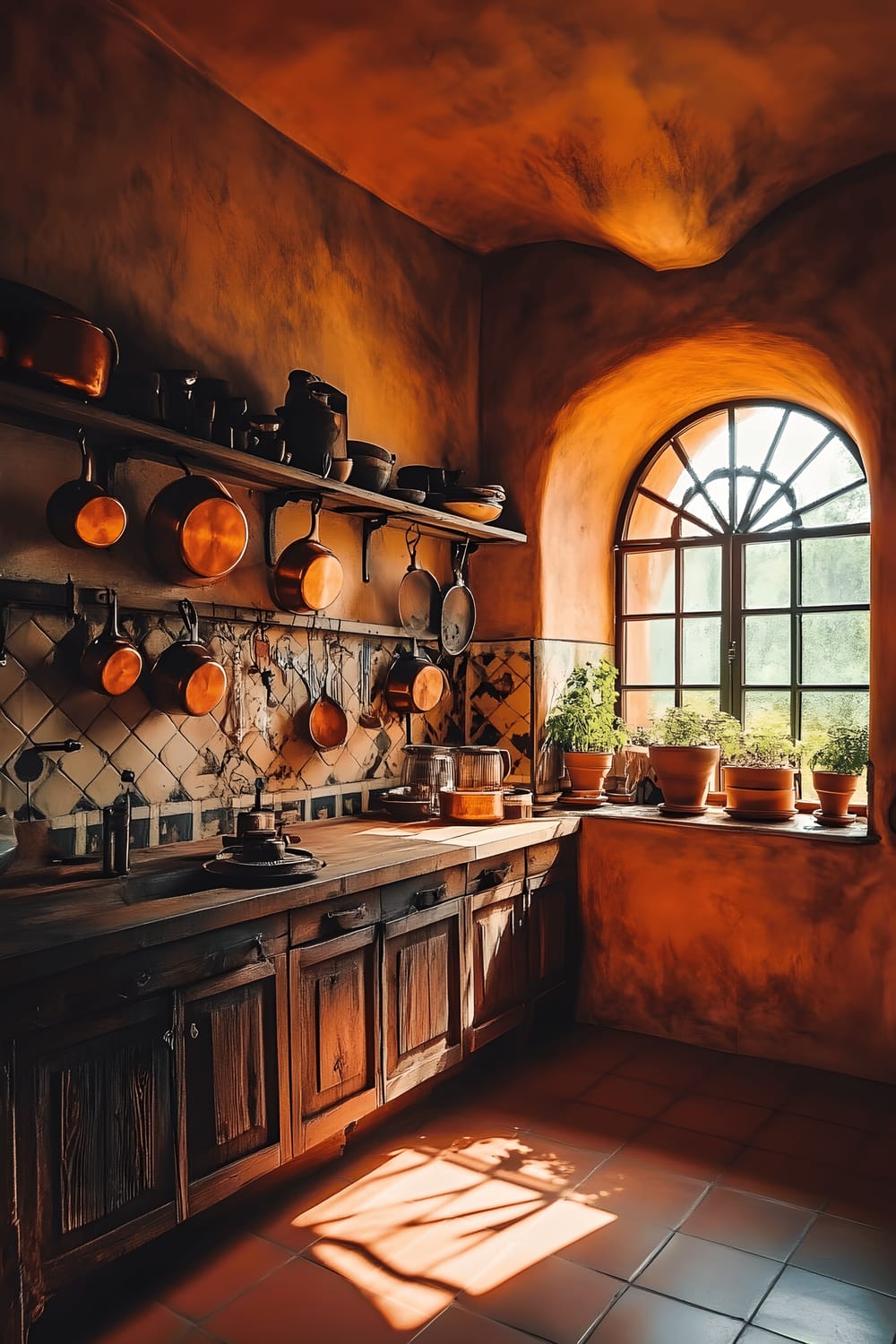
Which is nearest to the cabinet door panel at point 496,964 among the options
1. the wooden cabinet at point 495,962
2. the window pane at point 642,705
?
the wooden cabinet at point 495,962

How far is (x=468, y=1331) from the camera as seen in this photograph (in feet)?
6.39

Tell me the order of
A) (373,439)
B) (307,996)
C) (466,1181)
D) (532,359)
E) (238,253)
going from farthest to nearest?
(532,359) → (373,439) → (238,253) → (466,1181) → (307,996)

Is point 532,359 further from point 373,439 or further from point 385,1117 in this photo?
point 385,1117

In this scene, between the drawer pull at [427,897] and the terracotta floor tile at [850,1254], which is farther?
the drawer pull at [427,897]

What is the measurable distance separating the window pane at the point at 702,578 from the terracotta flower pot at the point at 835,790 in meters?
0.99

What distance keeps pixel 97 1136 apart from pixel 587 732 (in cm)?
247

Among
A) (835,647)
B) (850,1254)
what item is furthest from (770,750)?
(850,1254)

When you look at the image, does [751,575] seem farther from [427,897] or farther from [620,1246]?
[620,1246]

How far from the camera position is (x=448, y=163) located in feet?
11.5

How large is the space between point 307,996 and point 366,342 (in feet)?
7.88

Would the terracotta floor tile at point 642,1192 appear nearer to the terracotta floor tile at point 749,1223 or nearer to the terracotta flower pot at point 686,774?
the terracotta floor tile at point 749,1223

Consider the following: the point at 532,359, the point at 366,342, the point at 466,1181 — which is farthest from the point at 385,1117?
the point at 532,359

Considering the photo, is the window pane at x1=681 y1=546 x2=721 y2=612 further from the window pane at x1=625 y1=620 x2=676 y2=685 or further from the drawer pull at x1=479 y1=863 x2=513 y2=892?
the drawer pull at x1=479 y1=863 x2=513 y2=892

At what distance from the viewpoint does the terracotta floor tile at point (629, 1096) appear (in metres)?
3.00
